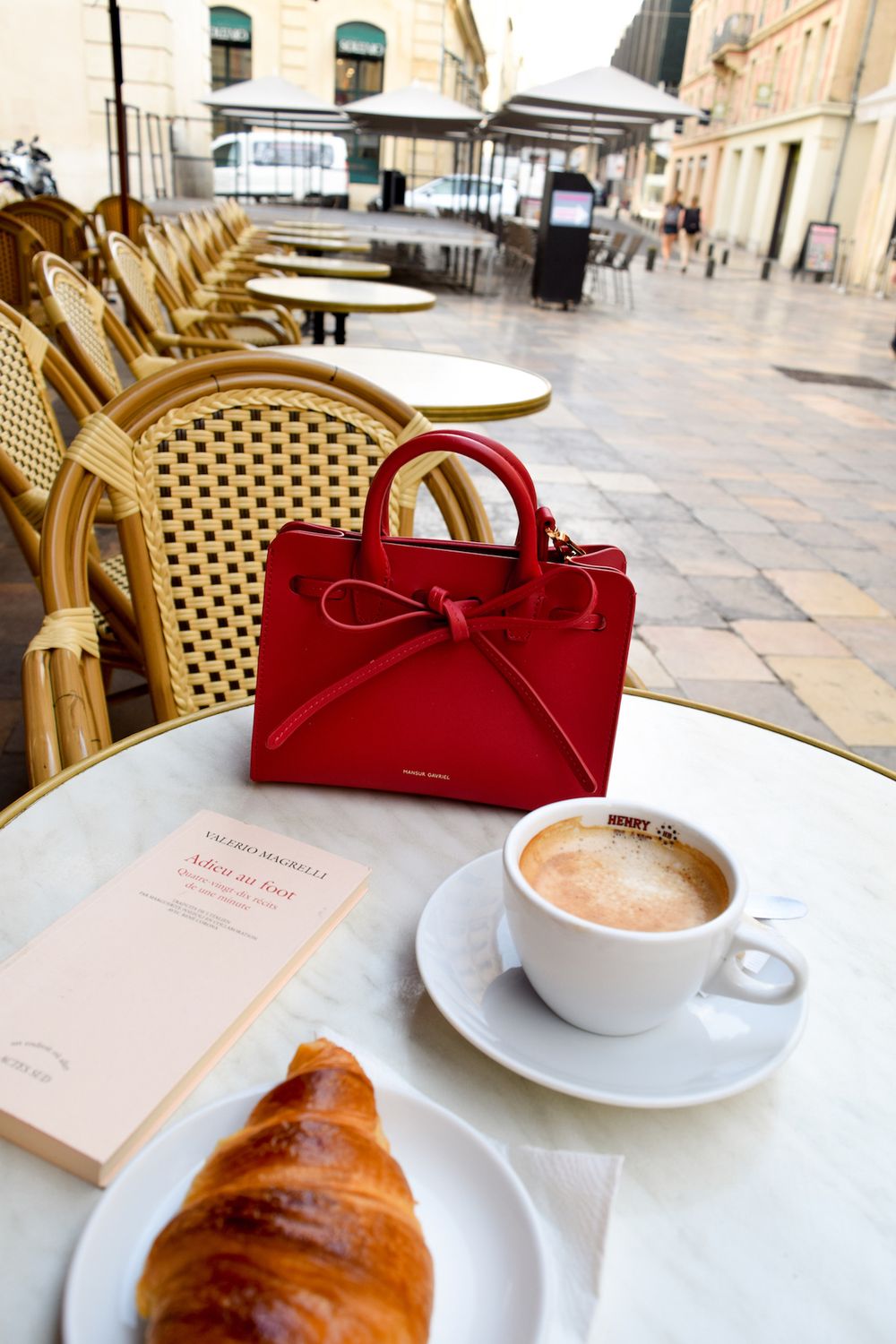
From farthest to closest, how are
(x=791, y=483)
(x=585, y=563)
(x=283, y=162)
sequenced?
1. (x=283, y=162)
2. (x=791, y=483)
3. (x=585, y=563)

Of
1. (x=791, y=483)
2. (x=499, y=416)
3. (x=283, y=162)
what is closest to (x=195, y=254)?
(x=791, y=483)

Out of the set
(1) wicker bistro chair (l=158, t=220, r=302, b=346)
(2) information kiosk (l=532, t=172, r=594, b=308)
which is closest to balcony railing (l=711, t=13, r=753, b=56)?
(2) information kiosk (l=532, t=172, r=594, b=308)

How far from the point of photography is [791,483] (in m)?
5.38

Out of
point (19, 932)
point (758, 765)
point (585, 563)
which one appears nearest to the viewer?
point (19, 932)

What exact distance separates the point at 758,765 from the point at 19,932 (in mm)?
673

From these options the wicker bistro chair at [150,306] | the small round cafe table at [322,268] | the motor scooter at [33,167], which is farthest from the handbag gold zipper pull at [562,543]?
the motor scooter at [33,167]

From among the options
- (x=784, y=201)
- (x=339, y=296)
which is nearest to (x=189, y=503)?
(x=339, y=296)

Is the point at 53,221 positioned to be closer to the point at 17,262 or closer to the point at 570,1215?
the point at 17,262

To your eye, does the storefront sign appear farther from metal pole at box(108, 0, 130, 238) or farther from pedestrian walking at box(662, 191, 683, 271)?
metal pole at box(108, 0, 130, 238)

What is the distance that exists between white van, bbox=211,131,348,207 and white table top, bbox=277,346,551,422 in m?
16.2

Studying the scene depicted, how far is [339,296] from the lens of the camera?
14.6 ft

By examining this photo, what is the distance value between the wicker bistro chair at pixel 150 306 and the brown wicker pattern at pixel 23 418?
4.93 feet

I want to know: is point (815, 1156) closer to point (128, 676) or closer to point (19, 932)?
point (19, 932)

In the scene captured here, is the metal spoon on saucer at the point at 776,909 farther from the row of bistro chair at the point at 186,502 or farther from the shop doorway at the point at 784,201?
the shop doorway at the point at 784,201
